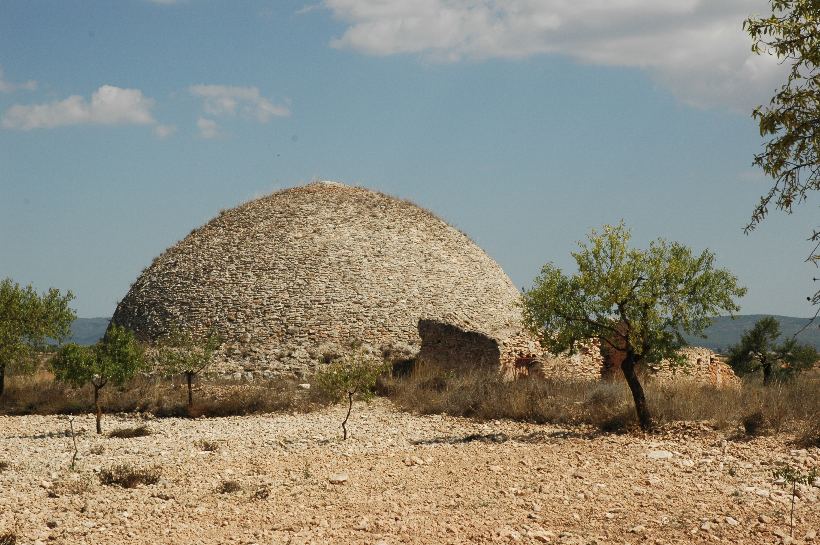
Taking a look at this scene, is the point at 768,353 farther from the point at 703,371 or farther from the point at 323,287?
the point at 323,287

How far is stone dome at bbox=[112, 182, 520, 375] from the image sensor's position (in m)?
30.5

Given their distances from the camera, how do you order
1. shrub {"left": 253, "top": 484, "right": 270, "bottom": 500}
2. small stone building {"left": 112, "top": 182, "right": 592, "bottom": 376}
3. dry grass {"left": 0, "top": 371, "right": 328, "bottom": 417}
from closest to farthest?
1. shrub {"left": 253, "top": 484, "right": 270, "bottom": 500}
2. dry grass {"left": 0, "top": 371, "right": 328, "bottom": 417}
3. small stone building {"left": 112, "top": 182, "right": 592, "bottom": 376}

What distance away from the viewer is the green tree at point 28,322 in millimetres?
26125

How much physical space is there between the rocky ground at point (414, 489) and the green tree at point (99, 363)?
1.54 m

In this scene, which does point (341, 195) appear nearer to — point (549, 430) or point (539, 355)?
point (539, 355)

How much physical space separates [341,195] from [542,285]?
Result: 2054cm

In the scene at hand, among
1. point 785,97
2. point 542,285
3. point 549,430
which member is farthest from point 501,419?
point 785,97

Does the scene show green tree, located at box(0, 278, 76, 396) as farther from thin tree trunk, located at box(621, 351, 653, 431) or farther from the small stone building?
thin tree trunk, located at box(621, 351, 653, 431)

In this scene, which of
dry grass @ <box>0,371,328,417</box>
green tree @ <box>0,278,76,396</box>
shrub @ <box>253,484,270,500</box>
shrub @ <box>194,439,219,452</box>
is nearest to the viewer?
shrub @ <box>253,484,270,500</box>

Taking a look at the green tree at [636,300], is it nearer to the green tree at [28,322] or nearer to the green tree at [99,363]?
the green tree at [99,363]

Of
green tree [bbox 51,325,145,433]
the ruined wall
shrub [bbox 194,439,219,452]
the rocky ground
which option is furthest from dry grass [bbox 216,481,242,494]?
the ruined wall

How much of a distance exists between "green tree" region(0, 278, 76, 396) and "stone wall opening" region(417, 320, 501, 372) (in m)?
12.2

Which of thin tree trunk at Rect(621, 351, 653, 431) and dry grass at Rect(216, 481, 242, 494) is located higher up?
thin tree trunk at Rect(621, 351, 653, 431)

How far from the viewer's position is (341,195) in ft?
121
